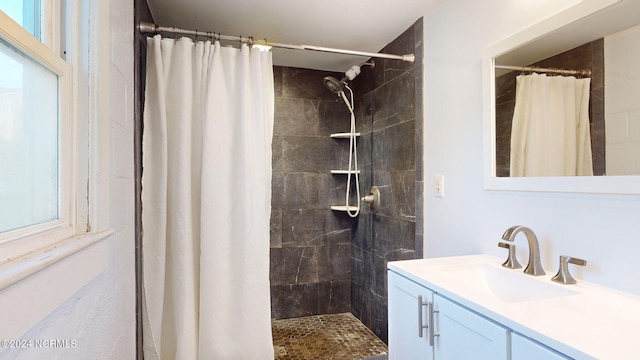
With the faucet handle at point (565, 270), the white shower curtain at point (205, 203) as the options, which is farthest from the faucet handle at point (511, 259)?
the white shower curtain at point (205, 203)

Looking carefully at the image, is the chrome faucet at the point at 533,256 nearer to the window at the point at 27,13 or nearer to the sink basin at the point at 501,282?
the sink basin at the point at 501,282

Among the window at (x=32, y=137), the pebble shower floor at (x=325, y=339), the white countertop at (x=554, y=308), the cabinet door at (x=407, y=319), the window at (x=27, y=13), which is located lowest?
the pebble shower floor at (x=325, y=339)

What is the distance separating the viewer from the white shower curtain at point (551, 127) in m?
1.11

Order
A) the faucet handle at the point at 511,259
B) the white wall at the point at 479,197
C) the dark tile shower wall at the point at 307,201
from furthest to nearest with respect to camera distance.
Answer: the dark tile shower wall at the point at 307,201 → the faucet handle at the point at 511,259 → the white wall at the point at 479,197

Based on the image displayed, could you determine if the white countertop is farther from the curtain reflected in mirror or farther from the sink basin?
the curtain reflected in mirror

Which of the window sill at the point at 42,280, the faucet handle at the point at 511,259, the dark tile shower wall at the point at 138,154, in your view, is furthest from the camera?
the dark tile shower wall at the point at 138,154

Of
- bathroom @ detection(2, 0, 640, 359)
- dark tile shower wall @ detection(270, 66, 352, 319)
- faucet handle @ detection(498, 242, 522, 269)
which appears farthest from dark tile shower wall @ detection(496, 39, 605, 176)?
dark tile shower wall @ detection(270, 66, 352, 319)

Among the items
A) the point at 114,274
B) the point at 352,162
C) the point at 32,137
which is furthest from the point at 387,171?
the point at 32,137

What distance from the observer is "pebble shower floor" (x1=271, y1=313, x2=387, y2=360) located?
2.21 metres

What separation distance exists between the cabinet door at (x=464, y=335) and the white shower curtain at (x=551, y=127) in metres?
0.63

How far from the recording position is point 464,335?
1010 millimetres

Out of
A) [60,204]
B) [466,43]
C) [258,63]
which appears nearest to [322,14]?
[258,63]

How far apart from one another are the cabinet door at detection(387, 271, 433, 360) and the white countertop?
0.04 meters

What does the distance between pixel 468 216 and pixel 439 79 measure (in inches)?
31.4
